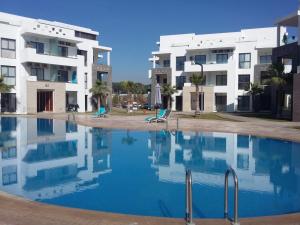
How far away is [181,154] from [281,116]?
21781mm

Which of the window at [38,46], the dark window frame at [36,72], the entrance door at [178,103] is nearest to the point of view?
the dark window frame at [36,72]

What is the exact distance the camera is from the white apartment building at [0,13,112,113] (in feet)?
121

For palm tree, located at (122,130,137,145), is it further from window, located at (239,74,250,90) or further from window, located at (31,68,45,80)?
window, located at (239,74,250,90)

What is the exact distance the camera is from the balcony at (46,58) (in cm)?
3712

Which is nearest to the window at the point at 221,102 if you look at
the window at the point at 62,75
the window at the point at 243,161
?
the window at the point at 62,75

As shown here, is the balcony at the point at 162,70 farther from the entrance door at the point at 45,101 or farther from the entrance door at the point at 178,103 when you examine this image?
the entrance door at the point at 45,101

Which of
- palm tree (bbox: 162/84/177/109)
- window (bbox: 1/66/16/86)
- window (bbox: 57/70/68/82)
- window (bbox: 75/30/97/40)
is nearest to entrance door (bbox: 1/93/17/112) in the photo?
window (bbox: 1/66/16/86)

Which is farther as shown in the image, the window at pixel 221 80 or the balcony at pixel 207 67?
the window at pixel 221 80

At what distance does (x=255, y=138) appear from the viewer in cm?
1867

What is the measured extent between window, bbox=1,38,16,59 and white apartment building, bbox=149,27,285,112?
2308 cm

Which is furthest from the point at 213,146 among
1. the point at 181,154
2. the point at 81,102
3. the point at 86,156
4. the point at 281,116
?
the point at 81,102

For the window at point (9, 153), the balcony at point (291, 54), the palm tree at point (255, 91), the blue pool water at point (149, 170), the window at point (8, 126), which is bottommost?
the blue pool water at point (149, 170)

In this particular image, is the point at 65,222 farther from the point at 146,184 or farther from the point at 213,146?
the point at 213,146

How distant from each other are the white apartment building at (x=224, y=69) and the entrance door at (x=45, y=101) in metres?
18.2
